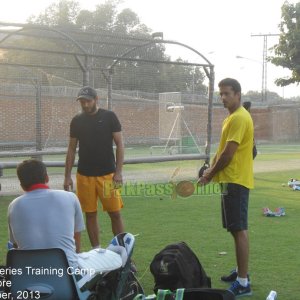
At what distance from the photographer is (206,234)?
25.1 feet

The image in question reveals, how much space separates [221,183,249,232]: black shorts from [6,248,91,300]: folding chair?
6.64 feet

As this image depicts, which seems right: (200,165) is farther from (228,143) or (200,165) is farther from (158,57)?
(228,143)

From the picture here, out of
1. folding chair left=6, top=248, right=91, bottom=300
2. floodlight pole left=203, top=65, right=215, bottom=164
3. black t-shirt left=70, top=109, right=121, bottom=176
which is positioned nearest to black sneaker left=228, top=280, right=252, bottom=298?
black t-shirt left=70, top=109, right=121, bottom=176

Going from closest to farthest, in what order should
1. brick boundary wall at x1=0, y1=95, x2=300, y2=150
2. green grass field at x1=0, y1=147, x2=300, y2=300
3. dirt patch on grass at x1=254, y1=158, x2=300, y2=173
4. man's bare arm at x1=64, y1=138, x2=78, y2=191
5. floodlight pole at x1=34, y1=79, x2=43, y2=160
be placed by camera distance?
green grass field at x1=0, y1=147, x2=300, y2=300, man's bare arm at x1=64, y1=138, x2=78, y2=191, floodlight pole at x1=34, y1=79, x2=43, y2=160, brick boundary wall at x1=0, y1=95, x2=300, y2=150, dirt patch on grass at x1=254, y1=158, x2=300, y2=173

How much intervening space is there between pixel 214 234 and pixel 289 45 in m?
16.7

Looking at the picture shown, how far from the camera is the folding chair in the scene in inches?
135

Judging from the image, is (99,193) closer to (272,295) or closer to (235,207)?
(235,207)

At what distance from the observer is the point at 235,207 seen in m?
5.10

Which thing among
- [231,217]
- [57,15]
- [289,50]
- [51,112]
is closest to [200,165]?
[51,112]

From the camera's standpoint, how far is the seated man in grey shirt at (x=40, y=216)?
11.9ft

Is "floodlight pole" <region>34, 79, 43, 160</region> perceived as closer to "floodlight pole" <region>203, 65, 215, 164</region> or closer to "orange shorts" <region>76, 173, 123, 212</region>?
"floodlight pole" <region>203, 65, 215, 164</region>

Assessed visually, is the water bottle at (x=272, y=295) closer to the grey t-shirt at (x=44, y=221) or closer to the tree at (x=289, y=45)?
the grey t-shirt at (x=44, y=221)

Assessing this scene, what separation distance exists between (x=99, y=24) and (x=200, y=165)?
15.7 meters

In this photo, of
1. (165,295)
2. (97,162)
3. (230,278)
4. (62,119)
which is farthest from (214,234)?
(62,119)
